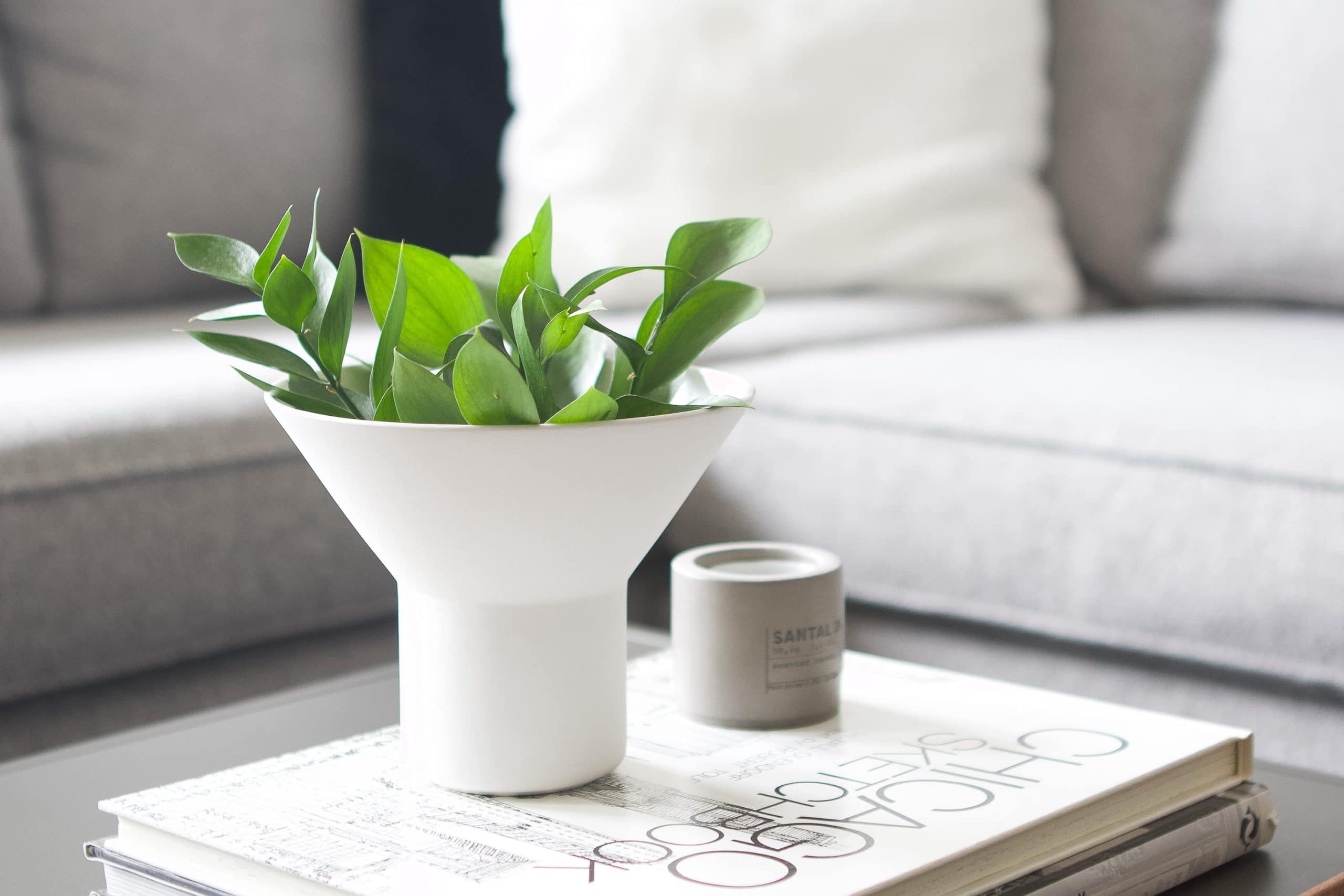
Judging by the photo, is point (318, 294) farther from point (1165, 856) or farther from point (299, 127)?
point (299, 127)

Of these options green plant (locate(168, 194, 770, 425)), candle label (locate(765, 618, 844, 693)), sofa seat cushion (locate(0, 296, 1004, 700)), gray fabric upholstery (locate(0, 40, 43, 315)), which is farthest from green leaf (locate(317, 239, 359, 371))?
gray fabric upholstery (locate(0, 40, 43, 315))

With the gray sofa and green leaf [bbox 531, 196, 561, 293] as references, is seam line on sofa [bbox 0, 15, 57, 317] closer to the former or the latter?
the gray sofa

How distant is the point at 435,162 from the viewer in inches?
74.6

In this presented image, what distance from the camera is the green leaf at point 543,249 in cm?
56

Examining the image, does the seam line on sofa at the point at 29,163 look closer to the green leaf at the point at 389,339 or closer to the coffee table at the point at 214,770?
the coffee table at the point at 214,770

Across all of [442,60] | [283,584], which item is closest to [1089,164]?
[442,60]

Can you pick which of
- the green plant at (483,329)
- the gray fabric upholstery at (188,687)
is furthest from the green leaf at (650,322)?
the gray fabric upholstery at (188,687)

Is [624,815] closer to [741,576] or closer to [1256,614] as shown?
[741,576]

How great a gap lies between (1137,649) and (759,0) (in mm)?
926

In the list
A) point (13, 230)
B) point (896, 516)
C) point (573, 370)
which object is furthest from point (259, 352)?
point (13, 230)

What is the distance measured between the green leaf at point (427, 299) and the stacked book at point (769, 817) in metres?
0.17

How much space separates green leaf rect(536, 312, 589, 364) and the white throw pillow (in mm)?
1274

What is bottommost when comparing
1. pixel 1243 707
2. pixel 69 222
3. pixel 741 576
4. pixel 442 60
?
pixel 1243 707

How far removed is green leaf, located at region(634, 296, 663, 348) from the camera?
22.0 inches
